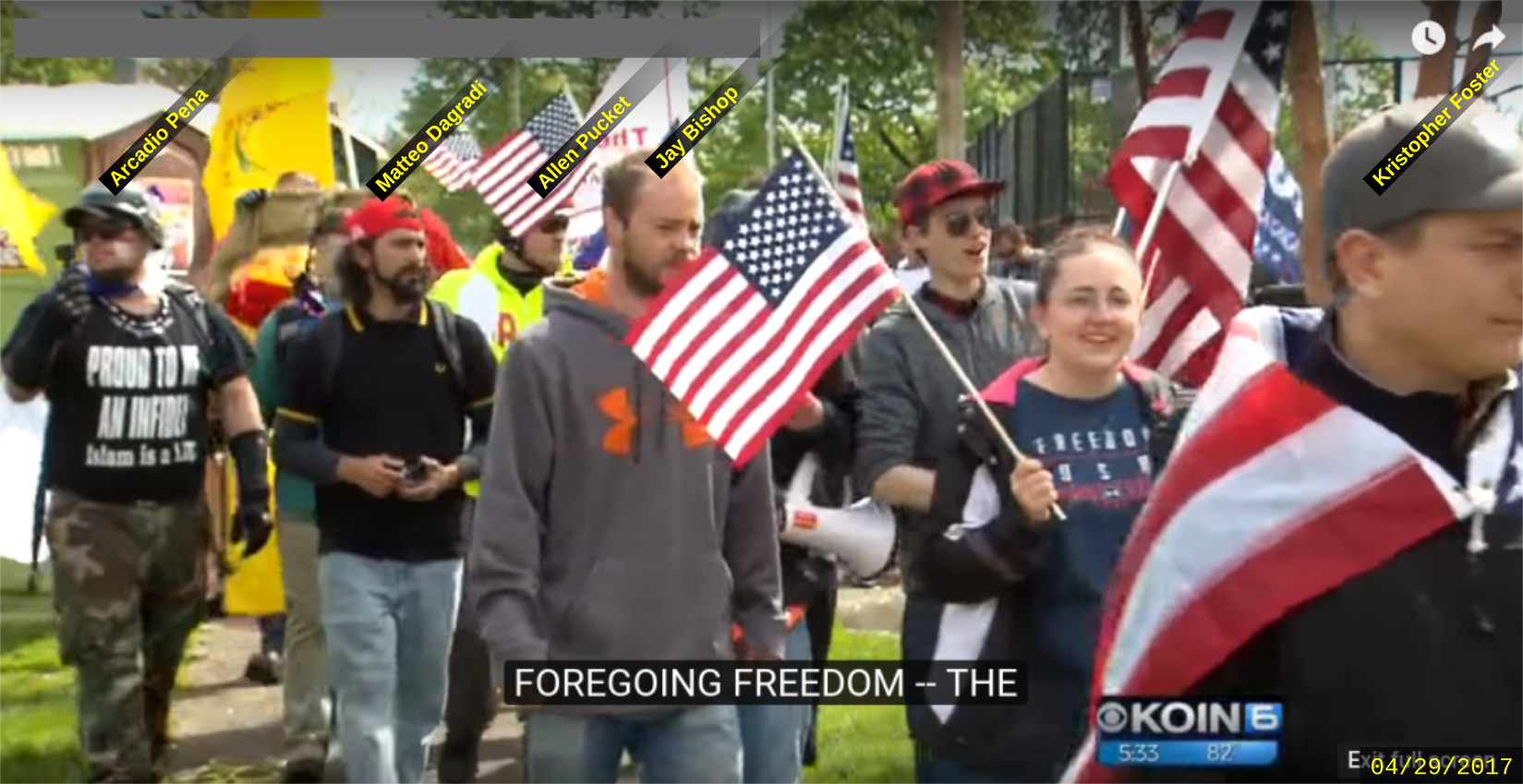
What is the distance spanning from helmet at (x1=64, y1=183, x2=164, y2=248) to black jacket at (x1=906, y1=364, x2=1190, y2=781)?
3.00m

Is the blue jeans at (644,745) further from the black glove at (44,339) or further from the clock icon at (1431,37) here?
the clock icon at (1431,37)

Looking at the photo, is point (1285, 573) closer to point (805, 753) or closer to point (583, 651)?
point (583, 651)

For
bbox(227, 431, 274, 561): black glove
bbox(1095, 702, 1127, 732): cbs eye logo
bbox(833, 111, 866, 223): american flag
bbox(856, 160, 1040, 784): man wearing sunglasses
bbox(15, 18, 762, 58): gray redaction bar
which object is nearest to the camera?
bbox(1095, 702, 1127, 732): cbs eye logo

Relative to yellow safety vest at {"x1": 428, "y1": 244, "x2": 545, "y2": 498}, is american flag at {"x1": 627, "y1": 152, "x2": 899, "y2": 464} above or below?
below

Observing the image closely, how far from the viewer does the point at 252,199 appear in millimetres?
8086

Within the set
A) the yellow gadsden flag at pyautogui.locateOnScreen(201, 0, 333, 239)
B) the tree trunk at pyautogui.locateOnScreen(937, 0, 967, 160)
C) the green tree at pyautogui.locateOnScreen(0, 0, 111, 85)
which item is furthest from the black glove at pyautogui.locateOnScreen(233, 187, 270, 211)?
the green tree at pyautogui.locateOnScreen(0, 0, 111, 85)

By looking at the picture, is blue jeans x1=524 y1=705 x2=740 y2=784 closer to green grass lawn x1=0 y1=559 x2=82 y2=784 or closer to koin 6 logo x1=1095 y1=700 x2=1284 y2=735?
koin 6 logo x1=1095 y1=700 x2=1284 y2=735

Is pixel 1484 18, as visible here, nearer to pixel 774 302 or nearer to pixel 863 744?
pixel 863 744

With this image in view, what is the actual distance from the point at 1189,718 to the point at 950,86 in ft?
68.6

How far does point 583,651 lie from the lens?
4016 mm

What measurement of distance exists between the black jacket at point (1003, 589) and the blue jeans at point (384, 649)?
2070 millimetres

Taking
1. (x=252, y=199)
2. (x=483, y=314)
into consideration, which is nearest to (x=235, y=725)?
(x=483, y=314)

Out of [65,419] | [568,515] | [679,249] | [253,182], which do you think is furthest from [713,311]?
[253,182]

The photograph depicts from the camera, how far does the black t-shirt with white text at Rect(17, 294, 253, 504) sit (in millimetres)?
5855
